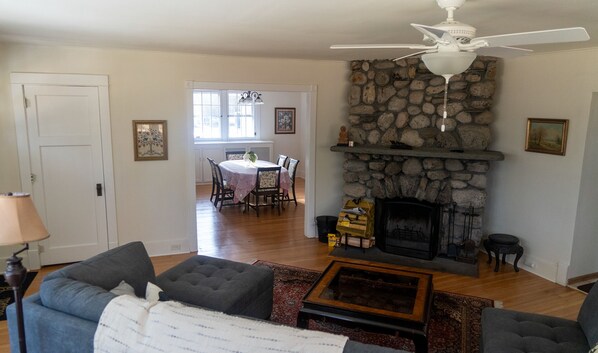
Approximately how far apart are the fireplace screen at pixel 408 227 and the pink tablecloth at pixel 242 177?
2297 millimetres

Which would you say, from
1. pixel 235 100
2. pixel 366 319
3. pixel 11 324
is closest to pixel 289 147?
pixel 235 100

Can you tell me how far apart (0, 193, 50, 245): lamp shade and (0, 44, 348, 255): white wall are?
2555 mm

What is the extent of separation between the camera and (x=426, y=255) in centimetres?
488

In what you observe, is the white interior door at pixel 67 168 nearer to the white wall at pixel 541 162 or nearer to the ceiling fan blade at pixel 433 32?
the ceiling fan blade at pixel 433 32

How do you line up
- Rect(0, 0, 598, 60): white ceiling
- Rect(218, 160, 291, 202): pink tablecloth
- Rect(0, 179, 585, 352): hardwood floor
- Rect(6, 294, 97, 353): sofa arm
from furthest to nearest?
Rect(218, 160, 291, 202): pink tablecloth < Rect(0, 179, 585, 352): hardwood floor < Rect(0, 0, 598, 60): white ceiling < Rect(6, 294, 97, 353): sofa arm

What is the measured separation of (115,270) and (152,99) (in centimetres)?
269

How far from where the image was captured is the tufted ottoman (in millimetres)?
2830

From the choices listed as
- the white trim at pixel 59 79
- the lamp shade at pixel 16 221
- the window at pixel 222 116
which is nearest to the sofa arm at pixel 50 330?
the lamp shade at pixel 16 221

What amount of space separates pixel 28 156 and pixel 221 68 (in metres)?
2.29

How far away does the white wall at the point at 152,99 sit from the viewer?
4277 millimetres

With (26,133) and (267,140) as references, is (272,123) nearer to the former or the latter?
(267,140)

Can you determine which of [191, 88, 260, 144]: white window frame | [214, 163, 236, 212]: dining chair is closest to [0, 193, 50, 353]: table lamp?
[214, 163, 236, 212]: dining chair

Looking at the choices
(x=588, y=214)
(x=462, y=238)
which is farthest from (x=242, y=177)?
(x=588, y=214)

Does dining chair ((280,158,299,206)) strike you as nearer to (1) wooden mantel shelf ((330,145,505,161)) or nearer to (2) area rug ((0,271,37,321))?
(1) wooden mantel shelf ((330,145,505,161))
